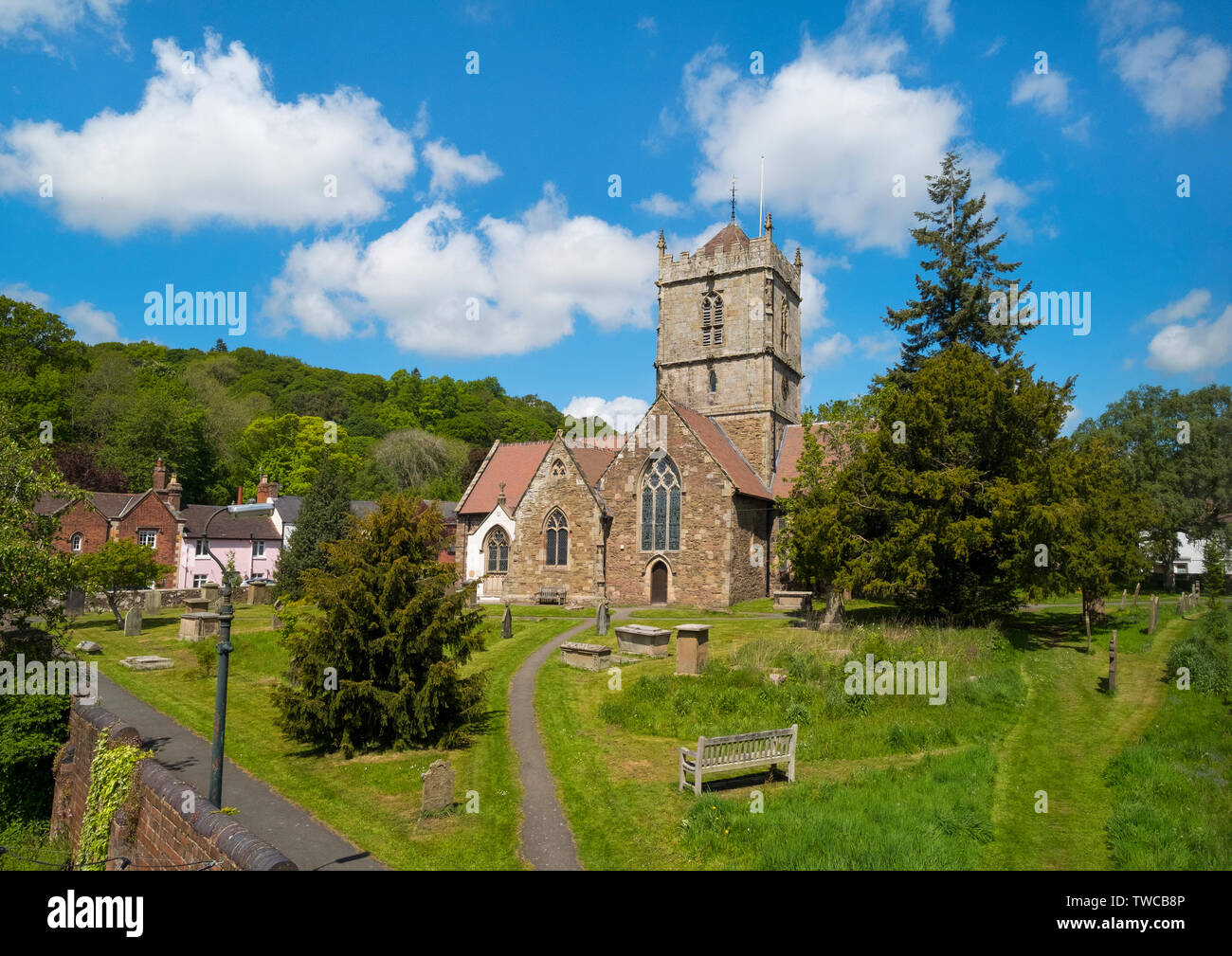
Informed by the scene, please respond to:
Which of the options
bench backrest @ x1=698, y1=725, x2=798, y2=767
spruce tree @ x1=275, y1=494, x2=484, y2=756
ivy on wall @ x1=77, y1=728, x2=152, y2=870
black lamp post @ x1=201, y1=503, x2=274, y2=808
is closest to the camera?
black lamp post @ x1=201, y1=503, x2=274, y2=808

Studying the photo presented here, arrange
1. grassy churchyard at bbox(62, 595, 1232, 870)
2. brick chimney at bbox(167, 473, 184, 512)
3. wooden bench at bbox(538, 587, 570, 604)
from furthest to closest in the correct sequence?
brick chimney at bbox(167, 473, 184, 512), wooden bench at bbox(538, 587, 570, 604), grassy churchyard at bbox(62, 595, 1232, 870)

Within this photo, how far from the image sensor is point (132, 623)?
2616cm

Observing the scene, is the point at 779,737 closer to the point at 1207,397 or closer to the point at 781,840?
the point at 781,840

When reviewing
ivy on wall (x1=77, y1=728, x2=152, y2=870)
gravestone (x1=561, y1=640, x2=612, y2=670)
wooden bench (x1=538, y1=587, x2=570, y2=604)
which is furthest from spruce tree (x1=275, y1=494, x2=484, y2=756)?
wooden bench (x1=538, y1=587, x2=570, y2=604)

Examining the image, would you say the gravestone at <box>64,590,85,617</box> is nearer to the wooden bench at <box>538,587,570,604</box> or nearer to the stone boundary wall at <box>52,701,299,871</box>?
the stone boundary wall at <box>52,701,299,871</box>

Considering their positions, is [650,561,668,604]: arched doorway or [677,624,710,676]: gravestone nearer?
[677,624,710,676]: gravestone

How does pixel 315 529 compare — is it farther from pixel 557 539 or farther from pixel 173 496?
pixel 173 496

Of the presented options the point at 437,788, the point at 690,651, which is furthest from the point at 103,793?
the point at 690,651

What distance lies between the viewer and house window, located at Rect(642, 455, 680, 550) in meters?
35.0

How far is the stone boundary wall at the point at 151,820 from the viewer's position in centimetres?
748

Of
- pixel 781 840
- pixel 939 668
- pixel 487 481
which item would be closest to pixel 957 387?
pixel 939 668

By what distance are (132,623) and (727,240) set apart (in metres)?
34.1

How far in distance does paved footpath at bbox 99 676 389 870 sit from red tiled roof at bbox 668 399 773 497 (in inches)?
946

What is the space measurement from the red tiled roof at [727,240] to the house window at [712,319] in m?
2.71
